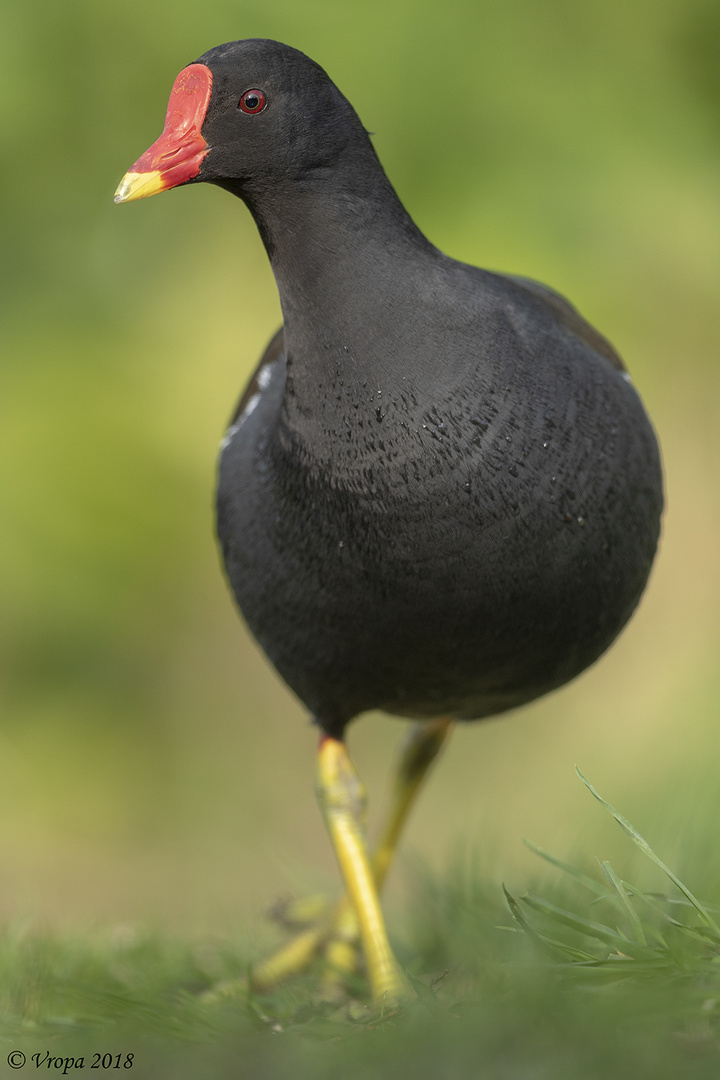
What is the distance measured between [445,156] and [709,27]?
4.74 feet

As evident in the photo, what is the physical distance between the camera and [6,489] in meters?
6.47

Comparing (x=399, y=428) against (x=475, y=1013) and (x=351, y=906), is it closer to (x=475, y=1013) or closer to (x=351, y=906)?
(x=475, y=1013)

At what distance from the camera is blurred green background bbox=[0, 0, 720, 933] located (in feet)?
19.2

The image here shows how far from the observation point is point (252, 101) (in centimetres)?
233

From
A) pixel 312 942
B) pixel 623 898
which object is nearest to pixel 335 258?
pixel 623 898

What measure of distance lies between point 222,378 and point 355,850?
3.97 meters

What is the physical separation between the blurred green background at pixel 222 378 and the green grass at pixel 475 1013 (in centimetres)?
219

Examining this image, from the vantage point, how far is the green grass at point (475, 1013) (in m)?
1.73

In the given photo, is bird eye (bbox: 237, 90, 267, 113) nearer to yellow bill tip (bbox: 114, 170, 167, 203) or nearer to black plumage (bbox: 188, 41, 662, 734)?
black plumage (bbox: 188, 41, 662, 734)

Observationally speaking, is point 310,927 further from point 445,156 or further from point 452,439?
point 445,156

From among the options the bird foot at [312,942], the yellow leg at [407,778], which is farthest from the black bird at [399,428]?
the yellow leg at [407,778]

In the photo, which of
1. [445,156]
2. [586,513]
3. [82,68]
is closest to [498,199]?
[445,156]

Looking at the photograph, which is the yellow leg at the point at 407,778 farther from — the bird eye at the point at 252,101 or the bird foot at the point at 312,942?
the bird eye at the point at 252,101

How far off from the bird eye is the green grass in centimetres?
147
